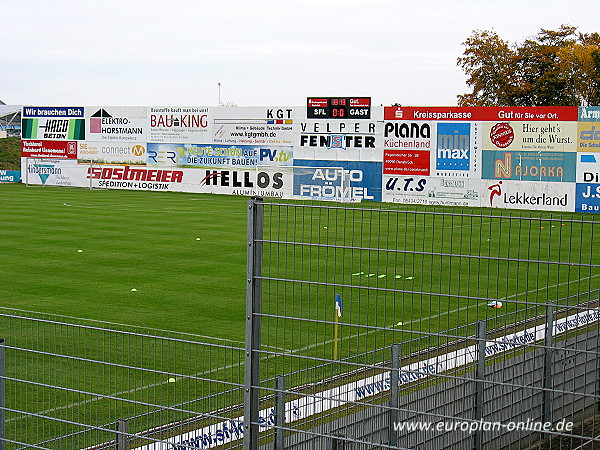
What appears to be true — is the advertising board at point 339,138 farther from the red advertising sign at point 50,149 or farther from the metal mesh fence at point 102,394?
the metal mesh fence at point 102,394

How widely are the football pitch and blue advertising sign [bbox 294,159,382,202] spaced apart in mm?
7845

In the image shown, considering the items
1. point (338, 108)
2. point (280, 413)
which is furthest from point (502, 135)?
point (280, 413)

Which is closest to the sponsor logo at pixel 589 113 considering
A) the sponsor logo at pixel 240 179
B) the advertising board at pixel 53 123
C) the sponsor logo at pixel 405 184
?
the sponsor logo at pixel 405 184

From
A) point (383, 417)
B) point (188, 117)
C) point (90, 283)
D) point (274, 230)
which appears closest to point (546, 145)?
point (188, 117)

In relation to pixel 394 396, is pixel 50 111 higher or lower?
higher

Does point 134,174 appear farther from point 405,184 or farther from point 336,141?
point 405,184

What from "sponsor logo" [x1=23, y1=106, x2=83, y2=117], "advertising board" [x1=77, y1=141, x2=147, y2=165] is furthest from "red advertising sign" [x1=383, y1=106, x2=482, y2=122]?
"sponsor logo" [x1=23, y1=106, x2=83, y2=117]

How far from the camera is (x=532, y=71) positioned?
2608 inches

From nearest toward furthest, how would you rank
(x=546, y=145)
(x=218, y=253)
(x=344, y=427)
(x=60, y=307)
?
(x=344, y=427) < (x=60, y=307) < (x=218, y=253) < (x=546, y=145)

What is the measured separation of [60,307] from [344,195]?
2625cm

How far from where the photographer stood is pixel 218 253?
22.6 m

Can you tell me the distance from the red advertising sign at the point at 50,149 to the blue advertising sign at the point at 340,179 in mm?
14318

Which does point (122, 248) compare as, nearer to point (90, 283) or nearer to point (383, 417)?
point (90, 283)

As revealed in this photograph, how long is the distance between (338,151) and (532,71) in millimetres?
30256
